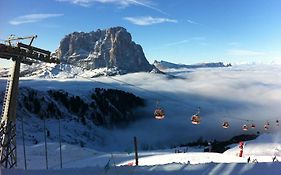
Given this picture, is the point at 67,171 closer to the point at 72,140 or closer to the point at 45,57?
the point at 45,57

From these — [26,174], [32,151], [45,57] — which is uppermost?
[45,57]

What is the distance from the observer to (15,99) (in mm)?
32000

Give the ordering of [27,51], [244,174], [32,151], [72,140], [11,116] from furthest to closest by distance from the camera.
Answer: [72,140] < [32,151] < [27,51] < [11,116] < [244,174]

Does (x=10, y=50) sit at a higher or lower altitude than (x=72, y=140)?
higher

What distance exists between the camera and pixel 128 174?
16000 millimetres

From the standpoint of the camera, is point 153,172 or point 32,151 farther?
point 32,151

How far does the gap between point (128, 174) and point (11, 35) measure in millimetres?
21435

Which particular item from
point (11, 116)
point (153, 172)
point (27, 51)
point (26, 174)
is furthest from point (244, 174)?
point (27, 51)

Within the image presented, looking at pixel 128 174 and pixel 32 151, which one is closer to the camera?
pixel 128 174

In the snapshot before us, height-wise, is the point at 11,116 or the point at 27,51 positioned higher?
the point at 27,51

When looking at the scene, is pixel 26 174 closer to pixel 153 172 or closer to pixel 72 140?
pixel 153 172

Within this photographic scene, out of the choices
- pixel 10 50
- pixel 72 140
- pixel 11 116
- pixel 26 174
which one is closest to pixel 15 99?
pixel 11 116

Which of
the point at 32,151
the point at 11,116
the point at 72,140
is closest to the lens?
the point at 11,116

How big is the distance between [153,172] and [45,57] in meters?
21.0
